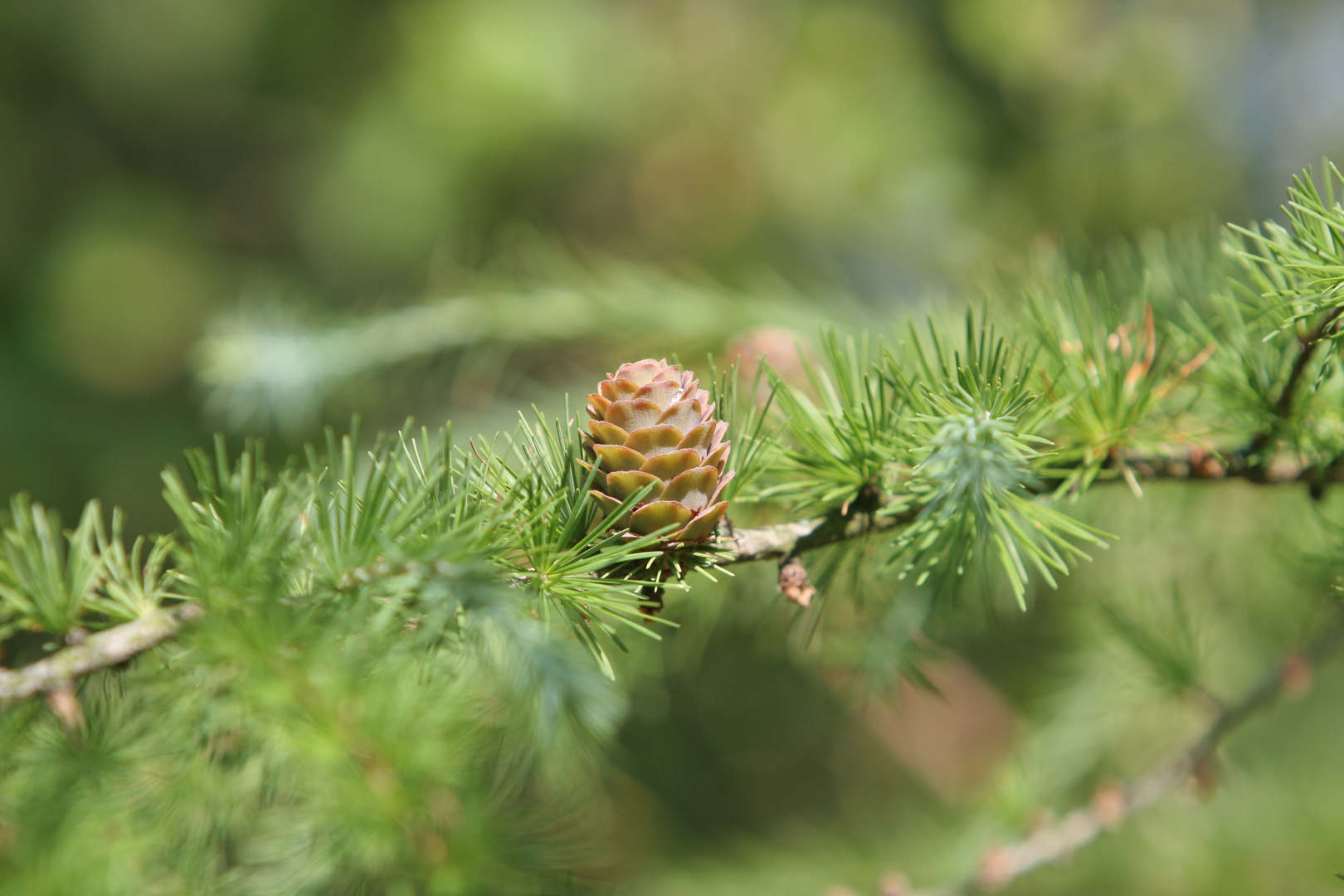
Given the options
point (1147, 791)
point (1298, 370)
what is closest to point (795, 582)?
point (1298, 370)

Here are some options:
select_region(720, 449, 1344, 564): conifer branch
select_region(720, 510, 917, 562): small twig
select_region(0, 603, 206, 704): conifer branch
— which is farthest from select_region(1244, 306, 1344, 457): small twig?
select_region(0, 603, 206, 704): conifer branch

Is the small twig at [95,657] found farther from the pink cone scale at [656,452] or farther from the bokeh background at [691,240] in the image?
the bokeh background at [691,240]

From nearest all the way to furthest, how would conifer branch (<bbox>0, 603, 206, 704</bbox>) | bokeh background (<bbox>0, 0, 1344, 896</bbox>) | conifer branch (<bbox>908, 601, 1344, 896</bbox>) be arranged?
conifer branch (<bbox>0, 603, 206, 704</bbox>), conifer branch (<bbox>908, 601, 1344, 896</bbox>), bokeh background (<bbox>0, 0, 1344, 896</bbox>)

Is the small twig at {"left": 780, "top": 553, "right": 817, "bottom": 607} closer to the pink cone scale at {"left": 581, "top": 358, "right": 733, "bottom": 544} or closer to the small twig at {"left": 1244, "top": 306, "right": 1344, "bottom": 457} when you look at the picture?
the pink cone scale at {"left": 581, "top": 358, "right": 733, "bottom": 544}

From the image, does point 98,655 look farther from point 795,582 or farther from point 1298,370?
point 1298,370

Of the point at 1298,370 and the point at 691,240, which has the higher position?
the point at 691,240
